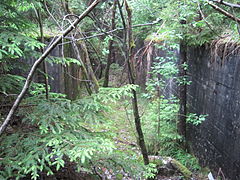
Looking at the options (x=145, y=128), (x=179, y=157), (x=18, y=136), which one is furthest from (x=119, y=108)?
(x=18, y=136)

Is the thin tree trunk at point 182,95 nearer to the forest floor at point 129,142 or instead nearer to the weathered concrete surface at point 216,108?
the weathered concrete surface at point 216,108

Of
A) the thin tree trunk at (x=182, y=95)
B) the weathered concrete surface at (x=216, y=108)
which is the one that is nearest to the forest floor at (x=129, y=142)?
the weathered concrete surface at (x=216, y=108)

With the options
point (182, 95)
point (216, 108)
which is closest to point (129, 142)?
point (182, 95)

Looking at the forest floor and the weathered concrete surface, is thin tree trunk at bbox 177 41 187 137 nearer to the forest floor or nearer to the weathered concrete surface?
the weathered concrete surface

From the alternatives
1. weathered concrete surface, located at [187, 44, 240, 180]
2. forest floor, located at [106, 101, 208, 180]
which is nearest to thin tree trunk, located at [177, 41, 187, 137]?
weathered concrete surface, located at [187, 44, 240, 180]

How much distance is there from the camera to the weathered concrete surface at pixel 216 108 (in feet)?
11.3

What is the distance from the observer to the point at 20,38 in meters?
1.79

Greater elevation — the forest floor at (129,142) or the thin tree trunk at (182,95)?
the thin tree trunk at (182,95)

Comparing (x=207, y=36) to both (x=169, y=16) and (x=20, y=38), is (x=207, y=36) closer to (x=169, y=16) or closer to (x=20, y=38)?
(x=169, y=16)

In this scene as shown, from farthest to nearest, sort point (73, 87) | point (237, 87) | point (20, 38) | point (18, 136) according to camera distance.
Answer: point (73, 87)
point (237, 87)
point (18, 136)
point (20, 38)

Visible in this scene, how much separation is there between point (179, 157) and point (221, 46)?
8.75ft

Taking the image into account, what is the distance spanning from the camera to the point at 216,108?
401 centimetres

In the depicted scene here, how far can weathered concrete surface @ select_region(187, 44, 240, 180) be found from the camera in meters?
3.45

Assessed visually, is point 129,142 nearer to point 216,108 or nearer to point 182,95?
point 182,95
